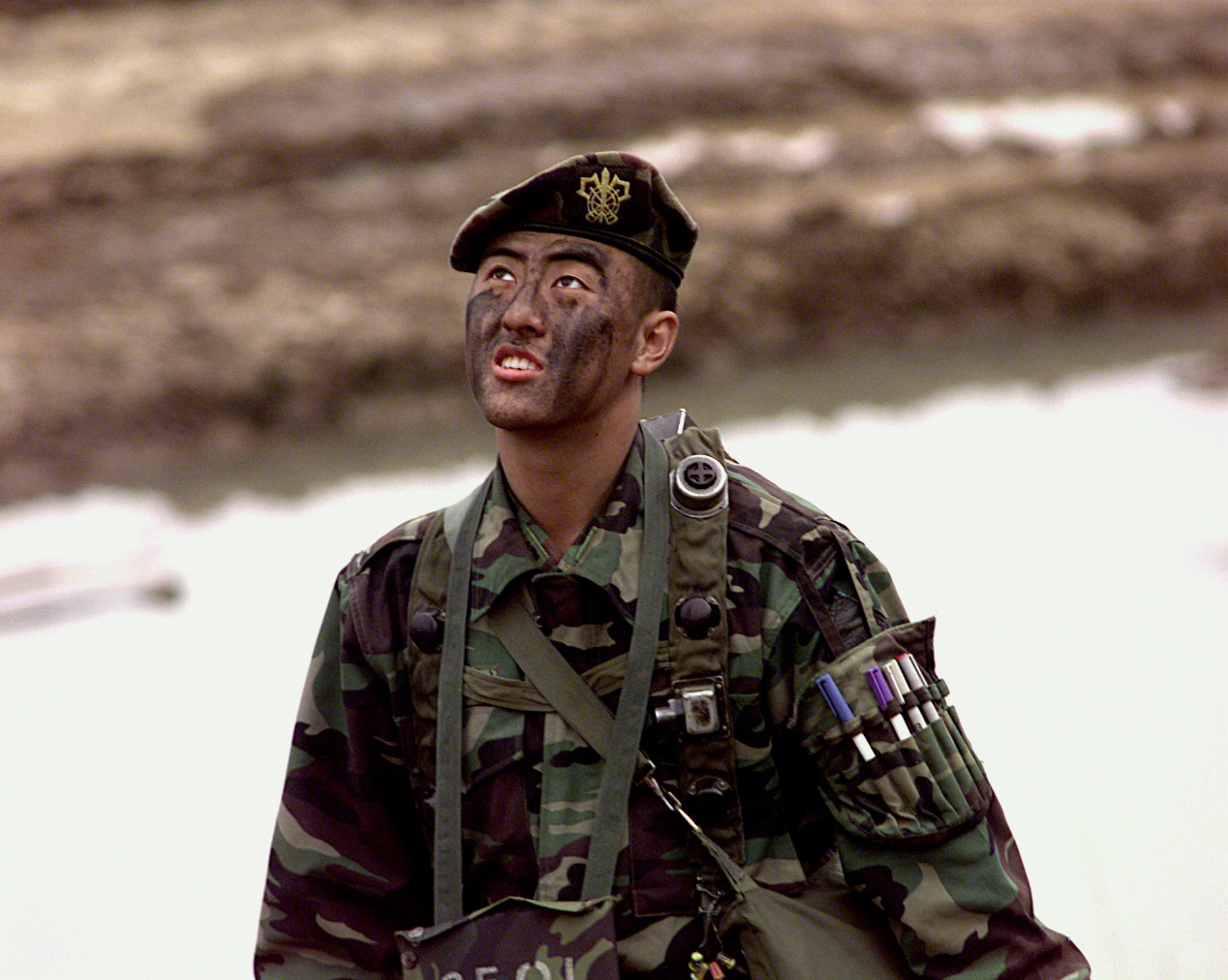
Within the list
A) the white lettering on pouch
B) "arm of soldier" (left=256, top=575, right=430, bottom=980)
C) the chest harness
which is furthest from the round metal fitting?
the white lettering on pouch

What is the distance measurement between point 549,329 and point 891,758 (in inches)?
28.9

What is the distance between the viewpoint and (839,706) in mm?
2291

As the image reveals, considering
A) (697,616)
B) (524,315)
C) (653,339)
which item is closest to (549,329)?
(524,315)

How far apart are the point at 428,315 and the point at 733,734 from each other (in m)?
8.24

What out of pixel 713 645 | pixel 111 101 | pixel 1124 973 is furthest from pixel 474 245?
pixel 111 101

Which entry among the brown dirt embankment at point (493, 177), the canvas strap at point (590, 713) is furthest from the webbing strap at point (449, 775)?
the brown dirt embankment at point (493, 177)

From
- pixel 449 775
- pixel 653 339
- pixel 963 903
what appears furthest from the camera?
pixel 653 339

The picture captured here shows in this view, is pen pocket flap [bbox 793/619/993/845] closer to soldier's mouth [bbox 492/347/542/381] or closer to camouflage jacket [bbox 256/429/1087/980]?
camouflage jacket [bbox 256/429/1087/980]

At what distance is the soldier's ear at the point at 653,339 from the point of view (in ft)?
8.00

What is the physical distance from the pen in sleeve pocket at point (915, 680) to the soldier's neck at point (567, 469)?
48cm

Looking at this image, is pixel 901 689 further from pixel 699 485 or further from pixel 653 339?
pixel 653 339

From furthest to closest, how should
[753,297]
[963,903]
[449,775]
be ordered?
[753,297] < [449,775] < [963,903]

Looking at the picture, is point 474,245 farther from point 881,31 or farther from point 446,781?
point 881,31

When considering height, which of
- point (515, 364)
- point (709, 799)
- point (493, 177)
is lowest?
point (709, 799)
